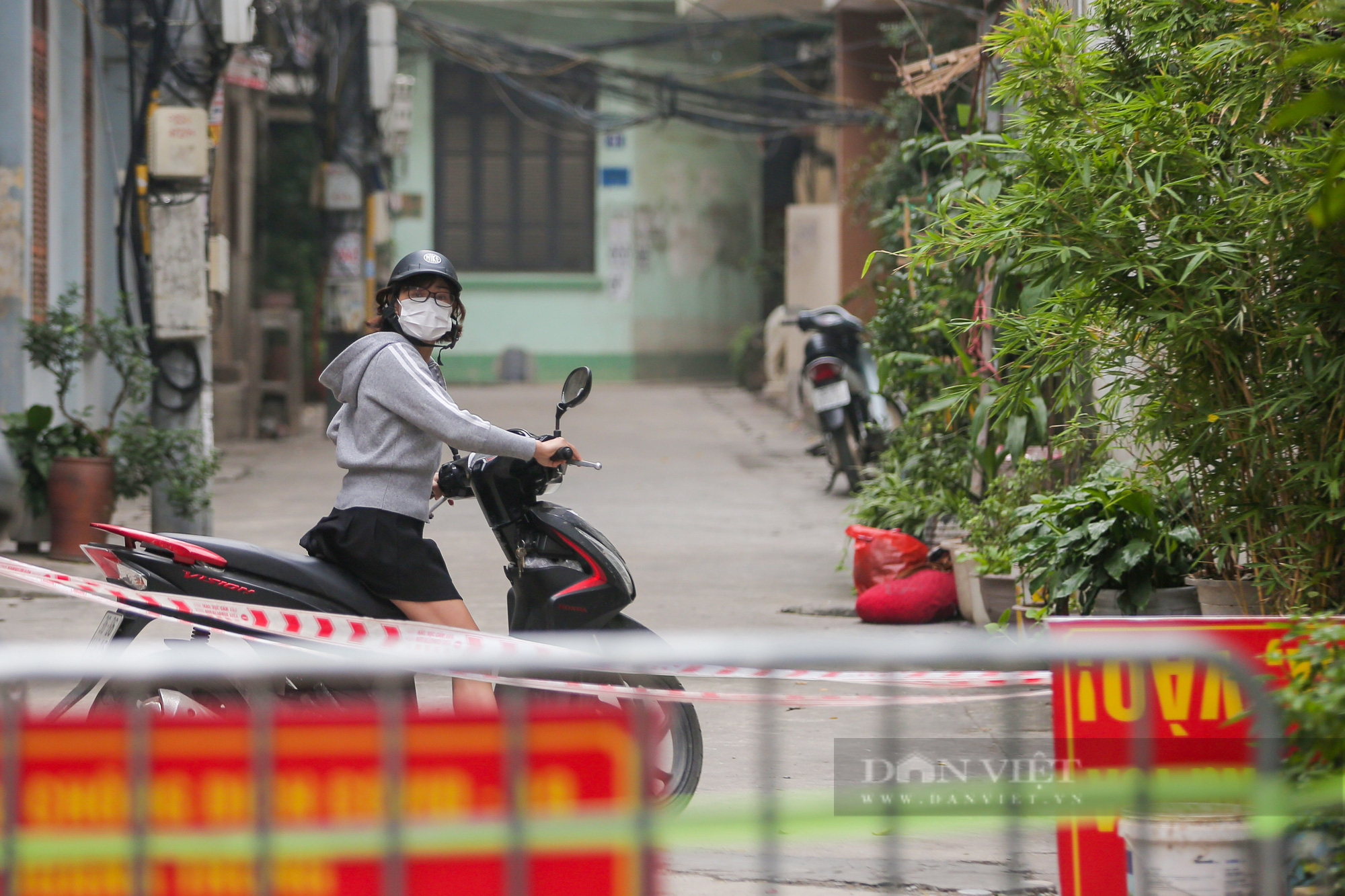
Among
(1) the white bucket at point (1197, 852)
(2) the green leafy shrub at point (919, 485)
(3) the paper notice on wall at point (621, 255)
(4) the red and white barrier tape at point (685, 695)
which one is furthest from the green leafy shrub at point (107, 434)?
(3) the paper notice on wall at point (621, 255)

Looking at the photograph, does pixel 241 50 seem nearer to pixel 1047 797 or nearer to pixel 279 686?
pixel 279 686

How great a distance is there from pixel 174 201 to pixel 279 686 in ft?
18.3

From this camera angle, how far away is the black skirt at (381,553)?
149 inches

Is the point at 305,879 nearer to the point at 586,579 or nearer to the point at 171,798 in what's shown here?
the point at 171,798

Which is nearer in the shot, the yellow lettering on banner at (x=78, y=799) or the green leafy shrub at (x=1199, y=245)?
the yellow lettering on banner at (x=78, y=799)

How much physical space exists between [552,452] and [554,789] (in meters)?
1.71

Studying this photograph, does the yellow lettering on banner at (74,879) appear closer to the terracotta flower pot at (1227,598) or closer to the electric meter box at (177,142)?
the terracotta flower pot at (1227,598)

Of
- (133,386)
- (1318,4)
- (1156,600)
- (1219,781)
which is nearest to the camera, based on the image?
(1219,781)

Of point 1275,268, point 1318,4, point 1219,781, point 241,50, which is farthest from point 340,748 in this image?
point 241,50

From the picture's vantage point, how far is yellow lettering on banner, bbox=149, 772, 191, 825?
2123 millimetres

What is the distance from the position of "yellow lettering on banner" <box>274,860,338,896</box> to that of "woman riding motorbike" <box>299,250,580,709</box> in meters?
1.62

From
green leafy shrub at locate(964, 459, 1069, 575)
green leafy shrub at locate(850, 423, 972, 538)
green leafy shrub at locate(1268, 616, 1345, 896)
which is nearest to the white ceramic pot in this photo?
green leafy shrub at locate(964, 459, 1069, 575)

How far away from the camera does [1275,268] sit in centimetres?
362

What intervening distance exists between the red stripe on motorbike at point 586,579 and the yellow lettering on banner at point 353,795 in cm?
176
